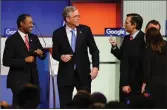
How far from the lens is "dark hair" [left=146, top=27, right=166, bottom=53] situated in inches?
293

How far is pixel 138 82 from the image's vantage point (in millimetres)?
7840

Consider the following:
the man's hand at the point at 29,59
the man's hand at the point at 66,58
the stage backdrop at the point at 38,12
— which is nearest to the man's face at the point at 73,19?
the man's hand at the point at 66,58

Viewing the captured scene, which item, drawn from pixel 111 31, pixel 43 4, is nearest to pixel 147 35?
pixel 111 31

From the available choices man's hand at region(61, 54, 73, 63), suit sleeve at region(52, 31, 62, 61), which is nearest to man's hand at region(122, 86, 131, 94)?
man's hand at region(61, 54, 73, 63)

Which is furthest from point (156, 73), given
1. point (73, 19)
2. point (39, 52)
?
point (39, 52)

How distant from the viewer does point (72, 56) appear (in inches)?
307

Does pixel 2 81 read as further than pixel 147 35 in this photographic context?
Yes

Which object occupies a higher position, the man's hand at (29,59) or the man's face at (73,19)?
the man's face at (73,19)

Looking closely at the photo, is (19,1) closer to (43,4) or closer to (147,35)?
(43,4)

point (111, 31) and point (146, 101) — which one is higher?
point (111, 31)

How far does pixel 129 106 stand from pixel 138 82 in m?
2.05

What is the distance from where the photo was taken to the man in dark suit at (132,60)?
25.6 ft

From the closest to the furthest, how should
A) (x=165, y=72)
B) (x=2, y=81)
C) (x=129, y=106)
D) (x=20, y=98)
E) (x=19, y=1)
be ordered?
(x=129, y=106), (x=20, y=98), (x=165, y=72), (x=2, y=81), (x=19, y=1)

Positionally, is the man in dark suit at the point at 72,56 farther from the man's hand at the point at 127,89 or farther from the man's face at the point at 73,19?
the man's hand at the point at 127,89
